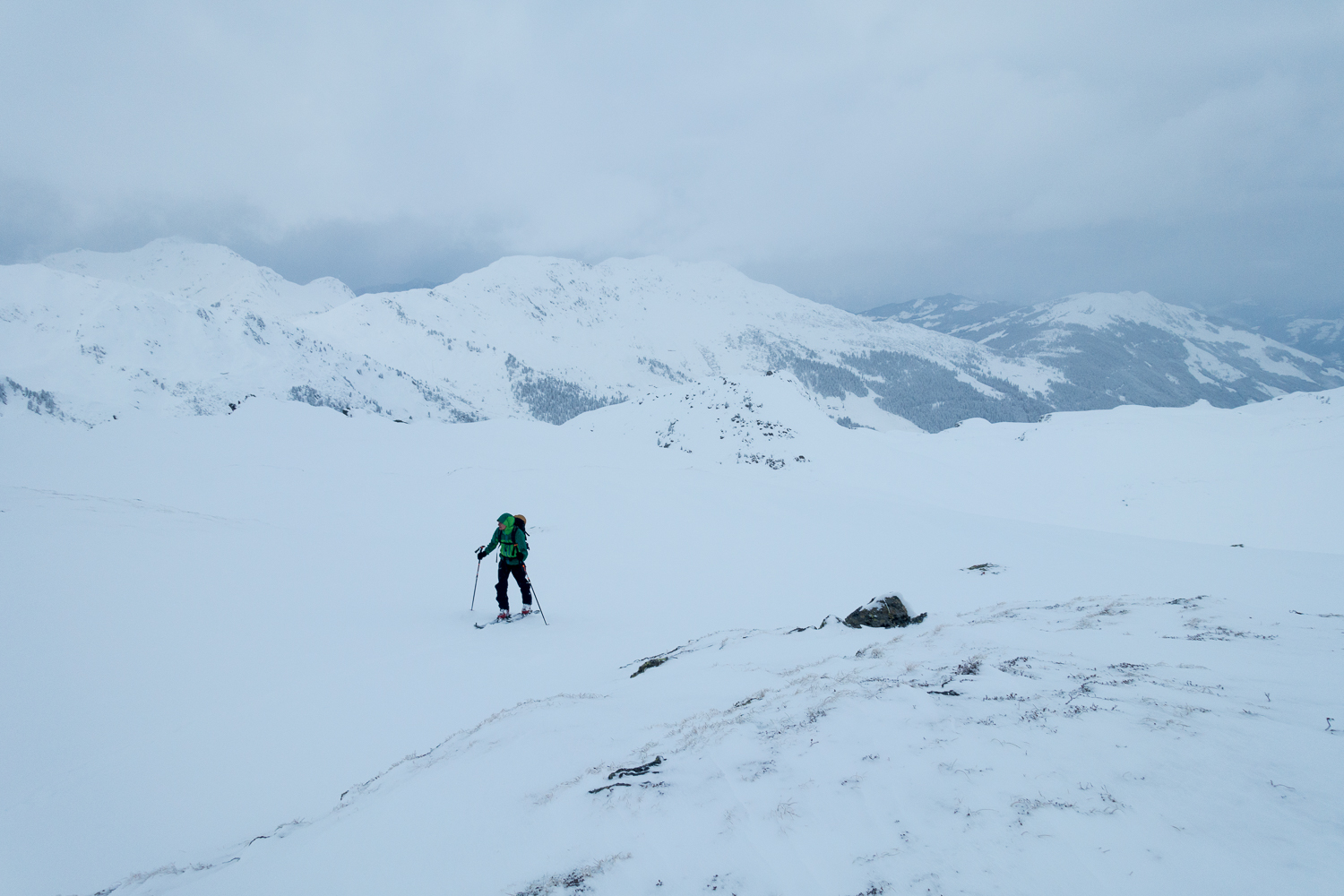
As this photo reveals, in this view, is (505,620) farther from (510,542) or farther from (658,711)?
(658,711)

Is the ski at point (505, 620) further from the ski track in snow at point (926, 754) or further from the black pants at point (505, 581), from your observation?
the ski track in snow at point (926, 754)

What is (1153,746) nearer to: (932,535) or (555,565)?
(555,565)

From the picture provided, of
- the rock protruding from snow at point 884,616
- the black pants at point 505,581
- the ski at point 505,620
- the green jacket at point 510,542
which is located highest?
the green jacket at point 510,542

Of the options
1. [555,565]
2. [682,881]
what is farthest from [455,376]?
[682,881]

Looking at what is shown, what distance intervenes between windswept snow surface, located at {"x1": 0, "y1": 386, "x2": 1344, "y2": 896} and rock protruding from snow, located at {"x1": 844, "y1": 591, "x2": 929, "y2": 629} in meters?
0.29

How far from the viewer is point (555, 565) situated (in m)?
15.7

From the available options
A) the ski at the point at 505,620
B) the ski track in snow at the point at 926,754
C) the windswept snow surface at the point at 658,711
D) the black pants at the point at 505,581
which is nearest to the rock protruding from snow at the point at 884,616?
the windswept snow surface at the point at 658,711

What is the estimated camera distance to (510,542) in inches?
440

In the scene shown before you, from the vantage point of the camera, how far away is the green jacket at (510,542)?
11.2 m

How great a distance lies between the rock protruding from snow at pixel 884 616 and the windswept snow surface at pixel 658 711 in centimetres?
29

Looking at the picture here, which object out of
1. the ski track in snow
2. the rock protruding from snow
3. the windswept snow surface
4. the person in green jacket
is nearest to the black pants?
the person in green jacket

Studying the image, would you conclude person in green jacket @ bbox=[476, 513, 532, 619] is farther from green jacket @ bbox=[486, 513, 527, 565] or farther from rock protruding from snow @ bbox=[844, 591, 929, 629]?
rock protruding from snow @ bbox=[844, 591, 929, 629]

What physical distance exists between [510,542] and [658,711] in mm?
5916

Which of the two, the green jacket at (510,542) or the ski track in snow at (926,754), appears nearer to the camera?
the ski track in snow at (926,754)
